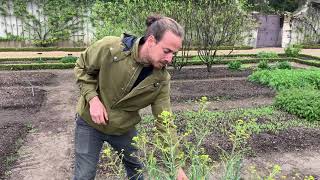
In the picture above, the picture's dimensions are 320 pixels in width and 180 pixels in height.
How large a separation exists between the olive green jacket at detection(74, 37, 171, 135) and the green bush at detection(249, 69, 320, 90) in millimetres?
7134

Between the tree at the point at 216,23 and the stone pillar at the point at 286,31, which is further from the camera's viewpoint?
the stone pillar at the point at 286,31

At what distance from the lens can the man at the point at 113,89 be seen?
8.63ft

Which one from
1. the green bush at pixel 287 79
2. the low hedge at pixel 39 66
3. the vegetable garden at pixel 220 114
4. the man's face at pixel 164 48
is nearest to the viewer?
the man's face at pixel 164 48

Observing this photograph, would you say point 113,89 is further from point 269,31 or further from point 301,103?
point 269,31

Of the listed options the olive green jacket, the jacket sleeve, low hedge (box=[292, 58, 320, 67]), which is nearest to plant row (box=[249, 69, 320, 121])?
low hedge (box=[292, 58, 320, 67])

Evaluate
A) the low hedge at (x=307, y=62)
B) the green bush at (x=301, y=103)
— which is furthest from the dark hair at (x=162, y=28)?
the low hedge at (x=307, y=62)

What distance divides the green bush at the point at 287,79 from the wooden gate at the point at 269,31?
33.9 ft

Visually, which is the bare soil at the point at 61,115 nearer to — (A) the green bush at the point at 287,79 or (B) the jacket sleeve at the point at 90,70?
(A) the green bush at the point at 287,79

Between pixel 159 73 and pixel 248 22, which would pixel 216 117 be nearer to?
pixel 159 73

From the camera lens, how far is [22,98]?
26.3 feet

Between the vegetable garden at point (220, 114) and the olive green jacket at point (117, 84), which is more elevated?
the olive green jacket at point (117, 84)

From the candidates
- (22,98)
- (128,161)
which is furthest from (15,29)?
(128,161)

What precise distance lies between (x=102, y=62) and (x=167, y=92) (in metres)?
0.48

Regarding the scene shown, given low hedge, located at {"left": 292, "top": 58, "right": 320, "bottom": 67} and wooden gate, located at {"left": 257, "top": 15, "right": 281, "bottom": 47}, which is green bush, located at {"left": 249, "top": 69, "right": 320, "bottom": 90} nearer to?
low hedge, located at {"left": 292, "top": 58, "right": 320, "bottom": 67}
